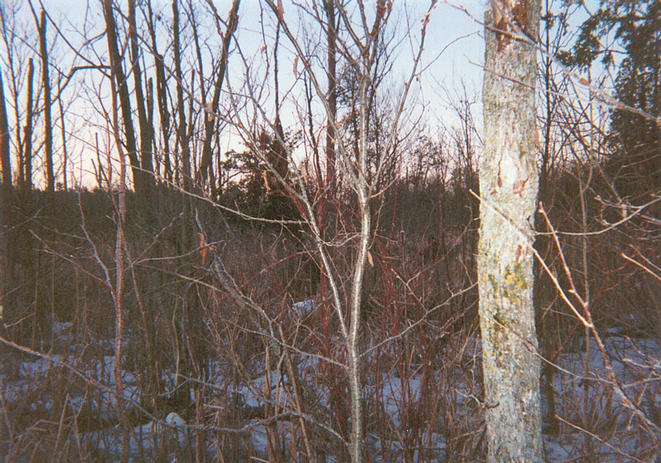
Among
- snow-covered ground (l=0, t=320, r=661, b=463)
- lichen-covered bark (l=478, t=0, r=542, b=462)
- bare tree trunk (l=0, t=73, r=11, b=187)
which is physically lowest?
snow-covered ground (l=0, t=320, r=661, b=463)

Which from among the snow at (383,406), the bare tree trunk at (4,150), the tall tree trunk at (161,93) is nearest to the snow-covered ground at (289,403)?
the snow at (383,406)

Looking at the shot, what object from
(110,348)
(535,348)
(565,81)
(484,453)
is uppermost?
(565,81)

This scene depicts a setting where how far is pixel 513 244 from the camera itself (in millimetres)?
2182

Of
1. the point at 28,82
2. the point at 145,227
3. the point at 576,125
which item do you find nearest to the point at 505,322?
the point at 576,125

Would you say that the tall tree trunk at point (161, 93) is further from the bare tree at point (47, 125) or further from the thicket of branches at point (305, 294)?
the bare tree at point (47, 125)

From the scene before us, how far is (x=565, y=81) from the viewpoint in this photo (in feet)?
12.6

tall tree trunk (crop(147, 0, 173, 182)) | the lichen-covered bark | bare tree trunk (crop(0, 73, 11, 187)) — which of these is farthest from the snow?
bare tree trunk (crop(0, 73, 11, 187))

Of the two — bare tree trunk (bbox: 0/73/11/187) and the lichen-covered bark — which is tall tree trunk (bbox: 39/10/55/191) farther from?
the lichen-covered bark

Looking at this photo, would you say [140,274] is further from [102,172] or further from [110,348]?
[102,172]

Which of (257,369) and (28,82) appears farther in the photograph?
(28,82)

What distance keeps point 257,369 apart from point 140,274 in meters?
1.63

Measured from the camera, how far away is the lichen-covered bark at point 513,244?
7.09ft

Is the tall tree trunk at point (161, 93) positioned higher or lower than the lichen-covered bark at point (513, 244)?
higher

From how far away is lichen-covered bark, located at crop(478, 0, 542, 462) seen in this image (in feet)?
7.09
